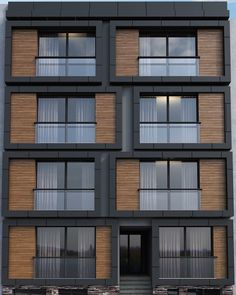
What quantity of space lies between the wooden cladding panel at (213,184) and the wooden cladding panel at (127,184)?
304cm

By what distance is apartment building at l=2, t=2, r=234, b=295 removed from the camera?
29094mm

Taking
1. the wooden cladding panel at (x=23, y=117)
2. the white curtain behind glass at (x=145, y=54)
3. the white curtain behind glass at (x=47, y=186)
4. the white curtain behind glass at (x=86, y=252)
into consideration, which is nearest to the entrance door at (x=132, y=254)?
the white curtain behind glass at (x=86, y=252)

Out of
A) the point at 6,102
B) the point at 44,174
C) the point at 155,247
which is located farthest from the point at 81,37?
the point at 155,247

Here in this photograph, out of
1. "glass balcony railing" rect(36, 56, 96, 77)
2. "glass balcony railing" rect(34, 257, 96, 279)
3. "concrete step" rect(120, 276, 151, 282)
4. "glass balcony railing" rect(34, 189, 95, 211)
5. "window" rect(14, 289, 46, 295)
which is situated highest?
"glass balcony railing" rect(36, 56, 96, 77)

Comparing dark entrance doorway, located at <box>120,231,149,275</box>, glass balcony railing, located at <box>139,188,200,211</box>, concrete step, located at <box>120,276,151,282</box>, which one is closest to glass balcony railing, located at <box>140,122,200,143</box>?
glass balcony railing, located at <box>139,188,200,211</box>

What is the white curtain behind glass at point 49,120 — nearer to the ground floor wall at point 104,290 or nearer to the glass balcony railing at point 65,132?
the glass balcony railing at point 65,132

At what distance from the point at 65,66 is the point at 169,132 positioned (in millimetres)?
5862

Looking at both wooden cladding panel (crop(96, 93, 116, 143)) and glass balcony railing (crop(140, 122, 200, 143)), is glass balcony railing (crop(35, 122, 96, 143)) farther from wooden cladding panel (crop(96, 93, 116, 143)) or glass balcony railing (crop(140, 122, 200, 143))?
glass balcony railing (crop(140, 122, 200, 143))

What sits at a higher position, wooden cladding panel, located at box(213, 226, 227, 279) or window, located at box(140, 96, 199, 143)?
window, located at box(140, 96, 199, 143)

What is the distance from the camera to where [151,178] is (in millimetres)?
29922

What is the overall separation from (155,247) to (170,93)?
7.23m

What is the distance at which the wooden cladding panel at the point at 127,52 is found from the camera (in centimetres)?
3025

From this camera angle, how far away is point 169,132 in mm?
30094

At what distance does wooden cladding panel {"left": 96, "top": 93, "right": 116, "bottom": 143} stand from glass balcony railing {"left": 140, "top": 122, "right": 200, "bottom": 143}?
1411mm
